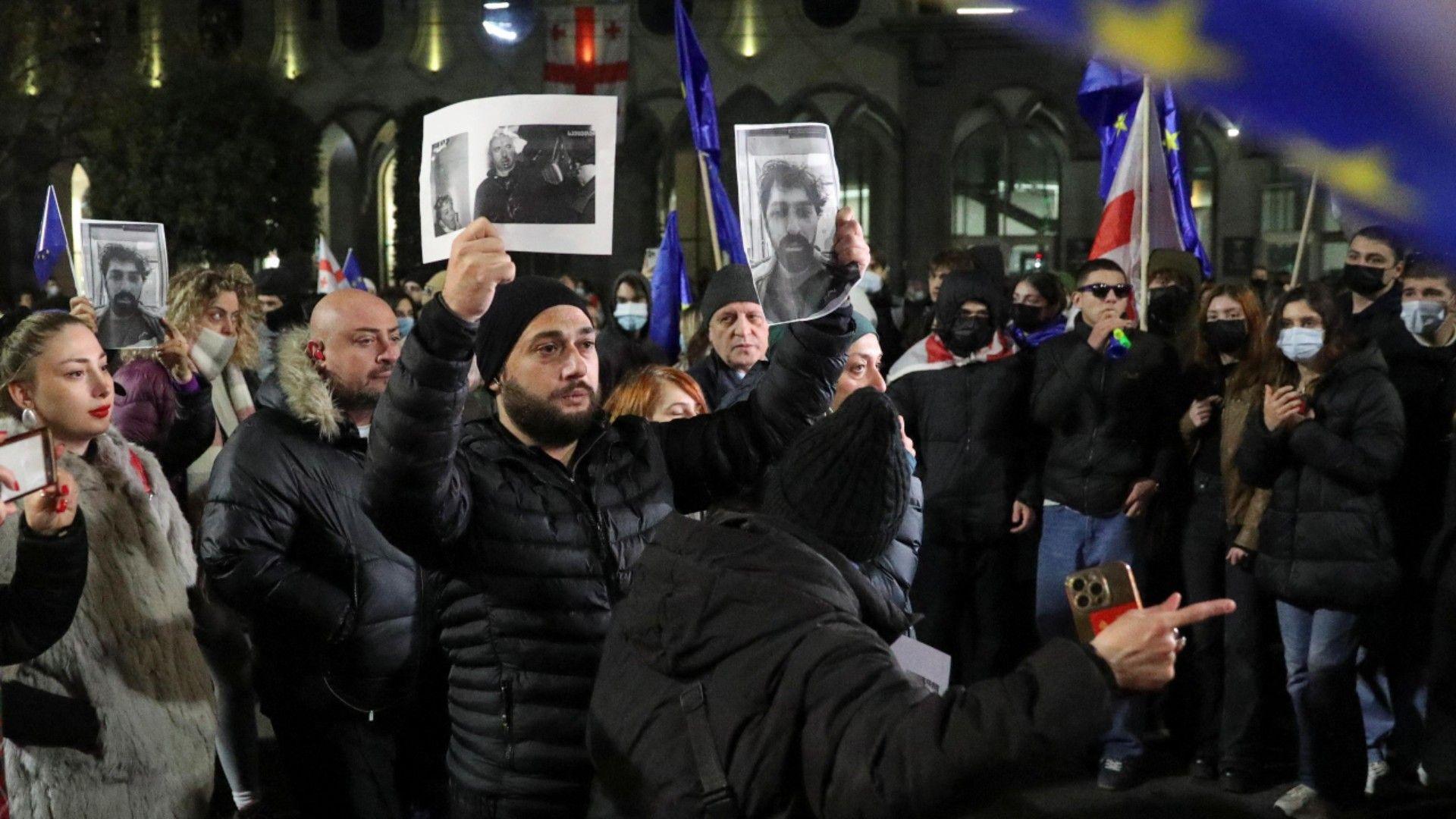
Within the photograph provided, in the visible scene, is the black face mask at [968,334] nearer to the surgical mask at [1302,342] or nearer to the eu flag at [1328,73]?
the surgical mask at [1302,342]

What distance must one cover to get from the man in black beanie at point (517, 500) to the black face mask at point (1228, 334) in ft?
12.1

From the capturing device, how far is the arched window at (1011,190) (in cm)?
3161

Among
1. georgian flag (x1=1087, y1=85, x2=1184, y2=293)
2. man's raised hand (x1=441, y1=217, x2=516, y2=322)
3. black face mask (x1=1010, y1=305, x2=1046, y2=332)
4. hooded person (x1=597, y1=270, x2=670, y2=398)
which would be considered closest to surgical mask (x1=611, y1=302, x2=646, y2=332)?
hooded person (x1=597, y1=270, x2=670, y2=398)

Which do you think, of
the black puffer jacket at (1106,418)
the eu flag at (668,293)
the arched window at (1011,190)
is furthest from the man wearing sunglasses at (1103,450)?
the arched window at (1011,190)

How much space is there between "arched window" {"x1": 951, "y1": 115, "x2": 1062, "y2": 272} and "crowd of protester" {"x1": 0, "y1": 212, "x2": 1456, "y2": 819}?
2326 cm

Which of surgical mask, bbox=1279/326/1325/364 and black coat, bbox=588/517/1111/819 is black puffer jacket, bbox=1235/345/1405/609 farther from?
black coat, bbox=588/517/1111/819

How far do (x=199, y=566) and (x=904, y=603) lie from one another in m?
2.33

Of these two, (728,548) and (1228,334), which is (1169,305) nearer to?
(1228,334)

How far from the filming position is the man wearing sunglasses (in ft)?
22.0

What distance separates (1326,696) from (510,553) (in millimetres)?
4078

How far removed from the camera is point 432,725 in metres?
4.35

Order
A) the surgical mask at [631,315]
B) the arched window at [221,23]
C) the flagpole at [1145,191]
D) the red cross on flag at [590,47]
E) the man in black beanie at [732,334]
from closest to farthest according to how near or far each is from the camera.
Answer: the man in black beanie at [732,334]
the flagpole at [1145,191]
the surgical mask at [631,315]
the red cross on flag at [590,47]
the arched window at [221,23]

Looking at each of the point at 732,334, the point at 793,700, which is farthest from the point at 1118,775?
the point at 793,700

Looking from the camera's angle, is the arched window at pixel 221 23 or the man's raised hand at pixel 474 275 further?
the arched window at pixel 221 23
